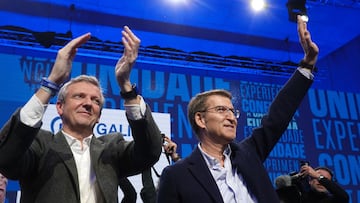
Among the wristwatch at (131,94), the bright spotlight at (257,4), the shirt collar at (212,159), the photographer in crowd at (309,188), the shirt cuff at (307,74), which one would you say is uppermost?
the bright spotlight at (257,4)

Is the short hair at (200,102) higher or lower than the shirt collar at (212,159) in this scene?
higher

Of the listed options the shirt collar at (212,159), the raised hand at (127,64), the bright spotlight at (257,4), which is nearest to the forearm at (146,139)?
the raised hand at (127,64)

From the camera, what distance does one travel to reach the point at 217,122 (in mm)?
1691

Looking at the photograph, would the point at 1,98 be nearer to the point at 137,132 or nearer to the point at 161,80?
the point at 161,80

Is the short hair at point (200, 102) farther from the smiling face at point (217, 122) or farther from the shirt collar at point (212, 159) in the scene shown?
the shirt collar at point (212, 159)

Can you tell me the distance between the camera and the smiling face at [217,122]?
166cm

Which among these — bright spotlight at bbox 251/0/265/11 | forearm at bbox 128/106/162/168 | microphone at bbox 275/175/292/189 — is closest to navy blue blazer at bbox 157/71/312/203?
forearm at bbox 128/106/162/168

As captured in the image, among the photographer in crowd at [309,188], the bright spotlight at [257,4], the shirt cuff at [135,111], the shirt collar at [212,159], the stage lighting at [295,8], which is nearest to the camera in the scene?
the shirt cuff at [135,111]

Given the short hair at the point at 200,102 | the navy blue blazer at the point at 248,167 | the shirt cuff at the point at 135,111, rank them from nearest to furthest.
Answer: the shirt cuff at the point at 135,111 < the navy blue blazer at the point at 248,167 < the short hair at the point at 200,102

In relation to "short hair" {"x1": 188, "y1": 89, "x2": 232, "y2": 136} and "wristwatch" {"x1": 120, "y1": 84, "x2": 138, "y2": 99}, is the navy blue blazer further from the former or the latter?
"wristwatch" {"x1": 120, "y1": 84, "x2": 138, "y2": 99}

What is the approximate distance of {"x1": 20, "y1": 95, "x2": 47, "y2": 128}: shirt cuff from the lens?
4.11ft

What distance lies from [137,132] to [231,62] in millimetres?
4794

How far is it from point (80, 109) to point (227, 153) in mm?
626

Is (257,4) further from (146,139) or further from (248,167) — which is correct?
(146,139)
